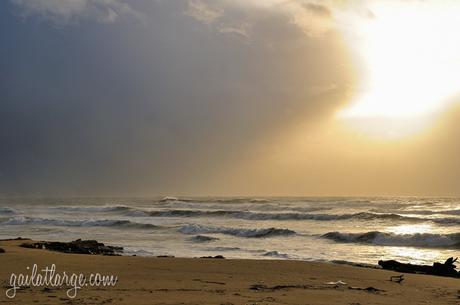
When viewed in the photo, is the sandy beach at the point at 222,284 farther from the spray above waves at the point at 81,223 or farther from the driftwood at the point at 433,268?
the spray above waves at the point at 81,223

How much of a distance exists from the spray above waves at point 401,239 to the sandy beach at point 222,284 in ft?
43.6

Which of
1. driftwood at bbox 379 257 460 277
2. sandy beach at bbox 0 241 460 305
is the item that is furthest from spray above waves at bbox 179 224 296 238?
sandy beach at bbox 0 241 460 305

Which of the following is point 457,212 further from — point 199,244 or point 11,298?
point 11,298

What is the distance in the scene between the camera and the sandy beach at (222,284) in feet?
25.0

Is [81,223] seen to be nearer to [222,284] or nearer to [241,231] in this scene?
[241,231]

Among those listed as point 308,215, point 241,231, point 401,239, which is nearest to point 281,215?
point 308,215

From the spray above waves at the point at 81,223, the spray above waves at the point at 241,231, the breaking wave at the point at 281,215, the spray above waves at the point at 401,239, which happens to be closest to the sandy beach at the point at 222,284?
the spray above waves at the point at 401,239

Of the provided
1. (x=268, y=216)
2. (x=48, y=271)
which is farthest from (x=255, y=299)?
(x=268, y=216)

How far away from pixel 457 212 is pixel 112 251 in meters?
37.5

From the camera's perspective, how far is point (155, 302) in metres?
7.23

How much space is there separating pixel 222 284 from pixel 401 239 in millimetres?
19043

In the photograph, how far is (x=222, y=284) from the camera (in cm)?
945

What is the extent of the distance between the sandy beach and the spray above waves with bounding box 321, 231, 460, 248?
43.6ft

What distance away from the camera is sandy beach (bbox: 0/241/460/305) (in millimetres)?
7625
